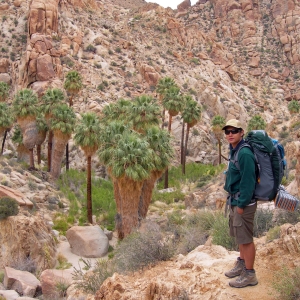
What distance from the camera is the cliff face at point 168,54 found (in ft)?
156

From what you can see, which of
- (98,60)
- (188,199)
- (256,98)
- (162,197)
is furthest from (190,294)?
(256,98)

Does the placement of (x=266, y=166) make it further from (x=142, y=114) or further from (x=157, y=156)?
(x=142, y=114)

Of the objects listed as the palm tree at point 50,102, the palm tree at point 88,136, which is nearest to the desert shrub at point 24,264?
the palm tree at point 88,136

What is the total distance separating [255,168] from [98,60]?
50.4 meters

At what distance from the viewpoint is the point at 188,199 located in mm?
24781

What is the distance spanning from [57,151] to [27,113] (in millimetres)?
4215

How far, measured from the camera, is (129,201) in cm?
1898

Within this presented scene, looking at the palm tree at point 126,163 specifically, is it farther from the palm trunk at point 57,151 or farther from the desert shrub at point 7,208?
the palm trunk at point 57,151

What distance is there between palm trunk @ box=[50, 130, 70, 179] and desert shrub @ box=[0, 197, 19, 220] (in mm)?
13810

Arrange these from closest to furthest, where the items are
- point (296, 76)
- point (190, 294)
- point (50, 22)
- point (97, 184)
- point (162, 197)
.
→ point (190, 294), point (162, 197), point (97, 184), point (50, 22), point (296, 76)

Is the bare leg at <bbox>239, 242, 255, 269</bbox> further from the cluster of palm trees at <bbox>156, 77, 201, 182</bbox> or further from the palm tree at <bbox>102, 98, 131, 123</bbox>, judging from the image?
the cluster of palm trees at <bbox>156, 77, 201, 182</bbox>

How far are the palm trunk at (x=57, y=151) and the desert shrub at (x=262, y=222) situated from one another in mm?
23597

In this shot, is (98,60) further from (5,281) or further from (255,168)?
(255,168)

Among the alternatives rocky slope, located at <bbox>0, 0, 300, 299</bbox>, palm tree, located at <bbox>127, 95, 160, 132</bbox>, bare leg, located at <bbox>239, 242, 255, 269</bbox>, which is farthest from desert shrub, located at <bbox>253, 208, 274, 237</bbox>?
palm tree, located at <bbox>127, 95, 160, 132</bbox>
